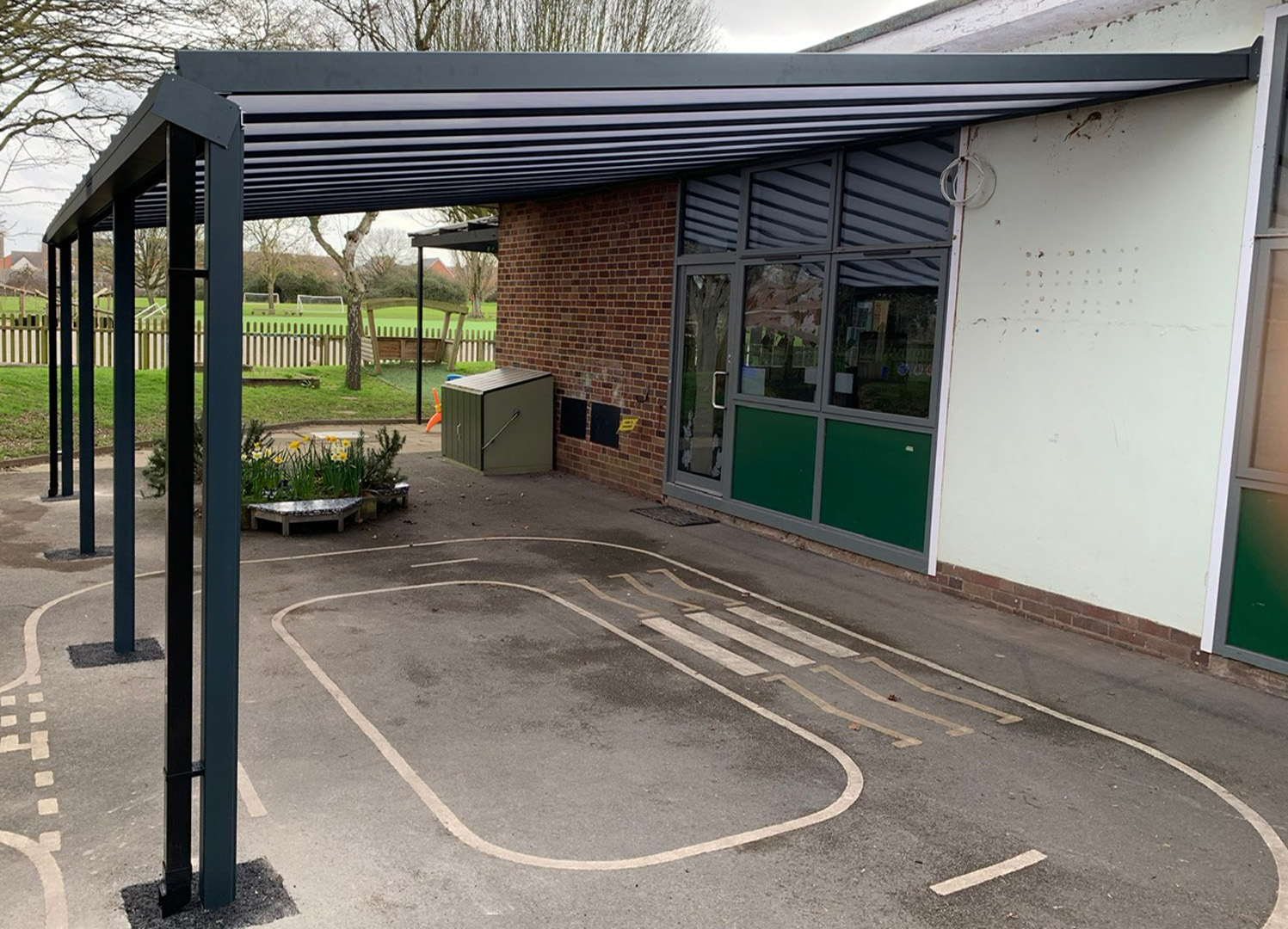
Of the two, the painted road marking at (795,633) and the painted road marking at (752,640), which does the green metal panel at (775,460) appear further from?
the painted road marking at (752,640)

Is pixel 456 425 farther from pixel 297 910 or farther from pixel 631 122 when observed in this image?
pixel 297 910

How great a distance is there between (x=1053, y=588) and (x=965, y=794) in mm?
2972

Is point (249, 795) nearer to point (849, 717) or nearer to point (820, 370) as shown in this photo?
point (849, 717)

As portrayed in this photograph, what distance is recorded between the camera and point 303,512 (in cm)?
873

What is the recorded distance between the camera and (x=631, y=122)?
5.42 metres

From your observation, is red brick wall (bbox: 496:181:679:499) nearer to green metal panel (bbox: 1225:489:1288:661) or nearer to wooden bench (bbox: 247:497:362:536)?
wooden bench (bbox: 247:497:362:536)

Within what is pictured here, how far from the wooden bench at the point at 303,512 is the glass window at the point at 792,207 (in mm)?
4333

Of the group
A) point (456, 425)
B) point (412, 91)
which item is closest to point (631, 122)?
point (412, 91)

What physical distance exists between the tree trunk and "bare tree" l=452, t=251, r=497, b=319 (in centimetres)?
1073

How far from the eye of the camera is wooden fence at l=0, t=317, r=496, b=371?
20344 mm

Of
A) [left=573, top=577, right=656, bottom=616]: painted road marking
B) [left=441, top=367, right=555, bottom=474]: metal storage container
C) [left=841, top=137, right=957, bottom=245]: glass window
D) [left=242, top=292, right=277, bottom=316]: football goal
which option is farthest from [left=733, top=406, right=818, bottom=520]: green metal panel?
[left=242, top=292, right=277, bottom=316]: football goal

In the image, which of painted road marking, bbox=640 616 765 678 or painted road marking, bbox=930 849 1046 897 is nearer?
painted road marking, bbox=930 849 1046 897

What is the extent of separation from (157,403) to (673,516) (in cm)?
977

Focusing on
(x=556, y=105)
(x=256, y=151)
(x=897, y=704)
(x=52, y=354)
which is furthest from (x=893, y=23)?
(x=52, y=354)
